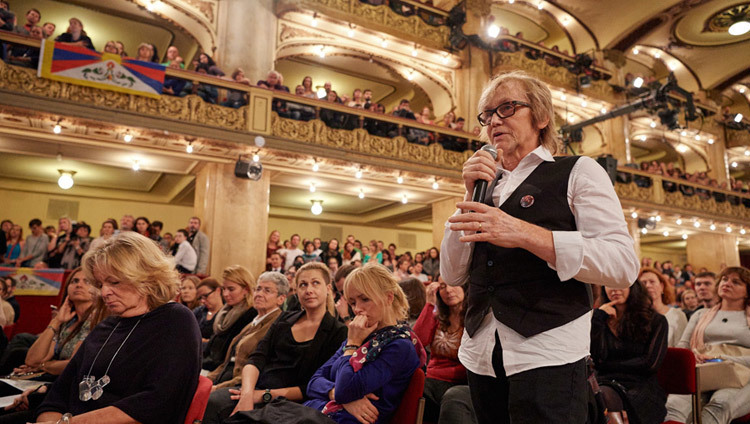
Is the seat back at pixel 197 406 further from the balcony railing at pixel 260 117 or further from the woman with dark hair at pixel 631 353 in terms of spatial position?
the balcony railing at pixel 260 117

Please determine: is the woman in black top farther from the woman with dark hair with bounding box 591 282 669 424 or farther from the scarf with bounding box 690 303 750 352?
the scarf with bounding box 690 303 750 352

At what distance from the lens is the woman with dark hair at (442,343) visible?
2.71m

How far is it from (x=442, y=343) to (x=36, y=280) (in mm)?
5424

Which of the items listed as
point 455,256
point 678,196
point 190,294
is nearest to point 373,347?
point 455,256

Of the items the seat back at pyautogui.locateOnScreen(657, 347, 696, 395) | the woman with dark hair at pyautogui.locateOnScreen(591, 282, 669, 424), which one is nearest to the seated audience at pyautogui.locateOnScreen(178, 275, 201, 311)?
the woman with dark hair at pyautogui.locateOnScreen(591, 282, 669, 424)

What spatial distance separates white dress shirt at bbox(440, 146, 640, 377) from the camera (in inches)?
39.6

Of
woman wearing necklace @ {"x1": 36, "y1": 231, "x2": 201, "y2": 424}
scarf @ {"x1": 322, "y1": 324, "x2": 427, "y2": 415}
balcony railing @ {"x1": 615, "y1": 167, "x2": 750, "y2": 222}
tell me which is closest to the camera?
woman wearing necklace @ {"x1": 36, "y1": 231, "x2": 201, "y2": 424}

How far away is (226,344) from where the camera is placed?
3.61 meters

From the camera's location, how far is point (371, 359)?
2.06 metres

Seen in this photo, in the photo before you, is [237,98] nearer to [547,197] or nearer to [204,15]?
[204,15]

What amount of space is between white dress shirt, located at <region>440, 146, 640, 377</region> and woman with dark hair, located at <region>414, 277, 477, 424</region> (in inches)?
58.7

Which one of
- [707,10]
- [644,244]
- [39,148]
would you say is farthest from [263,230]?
[644,244]

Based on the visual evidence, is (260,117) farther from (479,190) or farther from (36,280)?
(479,190)

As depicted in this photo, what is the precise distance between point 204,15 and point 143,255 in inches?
361
